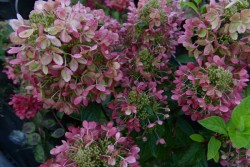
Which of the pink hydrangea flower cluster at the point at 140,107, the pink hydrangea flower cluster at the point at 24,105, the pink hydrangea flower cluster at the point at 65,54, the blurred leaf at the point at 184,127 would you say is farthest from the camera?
the pink hydrangea flower cluster at the point at 24,105

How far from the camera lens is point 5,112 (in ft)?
5.02

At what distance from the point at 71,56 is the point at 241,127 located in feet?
1.36

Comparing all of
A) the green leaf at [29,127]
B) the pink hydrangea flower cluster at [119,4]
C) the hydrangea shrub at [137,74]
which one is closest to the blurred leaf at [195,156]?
the hydrangea shrub at [137,74]

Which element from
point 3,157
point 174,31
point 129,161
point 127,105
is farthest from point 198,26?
point 3,157

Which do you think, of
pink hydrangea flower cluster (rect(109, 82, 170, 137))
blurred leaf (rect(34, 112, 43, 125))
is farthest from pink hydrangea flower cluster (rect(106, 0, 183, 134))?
blurred leaf (rect(34, 112, 43, 125))

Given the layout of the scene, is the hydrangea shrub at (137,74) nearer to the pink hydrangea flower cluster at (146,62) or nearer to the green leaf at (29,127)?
the pink hydrangea flower cluster at (146,62)

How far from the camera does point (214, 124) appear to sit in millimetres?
842

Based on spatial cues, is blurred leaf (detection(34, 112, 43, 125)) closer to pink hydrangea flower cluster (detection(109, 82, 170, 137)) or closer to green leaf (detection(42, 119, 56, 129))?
green leaf (detection(42, 119, 56, 129))

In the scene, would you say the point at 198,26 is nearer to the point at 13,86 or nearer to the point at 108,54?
the point at 108,54

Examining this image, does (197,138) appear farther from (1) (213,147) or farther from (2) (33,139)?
(2) (33,139)

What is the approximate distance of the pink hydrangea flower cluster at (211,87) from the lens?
33.3 inches

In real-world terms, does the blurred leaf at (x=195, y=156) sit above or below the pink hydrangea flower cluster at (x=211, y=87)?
below

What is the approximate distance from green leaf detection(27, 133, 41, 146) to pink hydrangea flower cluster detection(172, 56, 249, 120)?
680mm

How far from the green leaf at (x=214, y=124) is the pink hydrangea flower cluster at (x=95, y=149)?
0.17m
